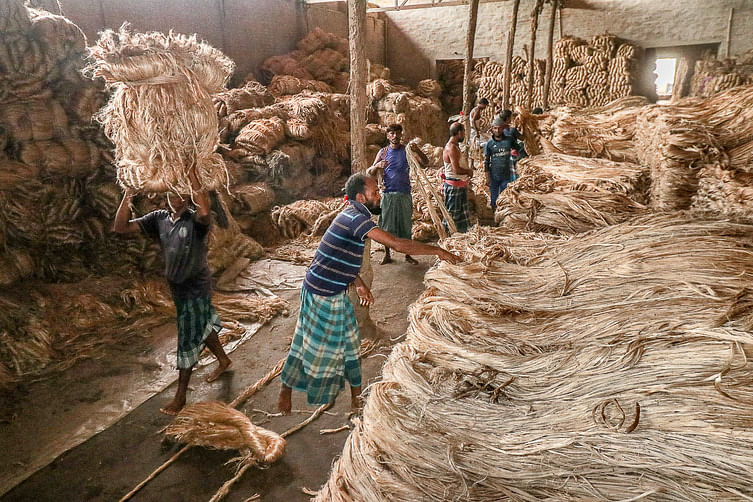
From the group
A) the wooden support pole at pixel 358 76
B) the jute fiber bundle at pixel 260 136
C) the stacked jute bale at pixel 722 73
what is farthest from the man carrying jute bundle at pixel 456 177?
the stacked jute bale at pixel 722 73

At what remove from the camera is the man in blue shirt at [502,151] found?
6.68 m

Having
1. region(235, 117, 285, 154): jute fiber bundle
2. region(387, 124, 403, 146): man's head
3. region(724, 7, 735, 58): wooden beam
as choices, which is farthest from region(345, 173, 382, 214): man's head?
region(724, 7, 735, 58): wooden beam

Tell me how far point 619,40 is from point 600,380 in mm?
14410

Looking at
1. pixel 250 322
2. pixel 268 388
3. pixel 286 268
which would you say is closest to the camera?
pixel 268 388

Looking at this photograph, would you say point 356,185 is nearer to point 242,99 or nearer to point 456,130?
point 456,130

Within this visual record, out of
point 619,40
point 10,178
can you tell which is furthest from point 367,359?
point 619,40

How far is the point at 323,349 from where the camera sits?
320 centimetres

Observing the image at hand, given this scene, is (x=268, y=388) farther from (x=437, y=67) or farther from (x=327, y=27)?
(x=437, y=67)

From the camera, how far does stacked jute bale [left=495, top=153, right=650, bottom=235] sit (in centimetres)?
253

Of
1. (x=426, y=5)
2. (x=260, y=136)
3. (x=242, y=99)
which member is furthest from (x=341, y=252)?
(x=426, y=5)

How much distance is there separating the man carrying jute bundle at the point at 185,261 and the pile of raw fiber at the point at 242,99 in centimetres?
584

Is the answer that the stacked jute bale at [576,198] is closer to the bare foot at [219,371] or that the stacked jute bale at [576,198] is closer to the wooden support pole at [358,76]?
the wooden support pole at [358,76]

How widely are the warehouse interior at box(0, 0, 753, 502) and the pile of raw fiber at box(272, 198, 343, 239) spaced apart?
0.07m

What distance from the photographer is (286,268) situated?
6.56 metres
